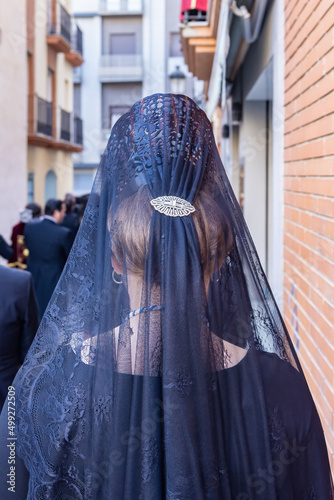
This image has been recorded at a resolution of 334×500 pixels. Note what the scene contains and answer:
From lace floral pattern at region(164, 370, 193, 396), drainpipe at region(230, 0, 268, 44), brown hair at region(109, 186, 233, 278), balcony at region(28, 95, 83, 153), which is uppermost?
balcony at region(28, 95, 83, 153)

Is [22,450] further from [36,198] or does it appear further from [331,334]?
[36,198]

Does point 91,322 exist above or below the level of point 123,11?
below

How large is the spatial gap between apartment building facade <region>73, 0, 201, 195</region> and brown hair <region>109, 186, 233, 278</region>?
102 ft

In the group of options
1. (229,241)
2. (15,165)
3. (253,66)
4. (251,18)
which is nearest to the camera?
(229,241)

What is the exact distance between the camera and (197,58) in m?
9.52

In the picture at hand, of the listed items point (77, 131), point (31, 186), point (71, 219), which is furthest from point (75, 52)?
point (71, 219)

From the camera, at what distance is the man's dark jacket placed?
6.84 m

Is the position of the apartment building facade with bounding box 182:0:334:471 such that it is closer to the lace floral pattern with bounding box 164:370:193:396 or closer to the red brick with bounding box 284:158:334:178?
the red brick with bounding box 284:158:334:178

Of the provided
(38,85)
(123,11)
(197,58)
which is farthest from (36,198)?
(123,11)

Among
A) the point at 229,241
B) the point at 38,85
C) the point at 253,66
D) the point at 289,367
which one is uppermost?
the point at 38,85

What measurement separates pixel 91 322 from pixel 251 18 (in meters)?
5.07

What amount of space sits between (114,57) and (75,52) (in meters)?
9.48

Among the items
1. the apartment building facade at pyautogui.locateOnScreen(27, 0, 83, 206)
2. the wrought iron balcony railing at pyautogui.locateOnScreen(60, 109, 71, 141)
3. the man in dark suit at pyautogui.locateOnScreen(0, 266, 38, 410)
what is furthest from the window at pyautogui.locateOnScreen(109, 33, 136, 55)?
the man in dark suit at pyautogui.locateOnScreen(0, 266, 38, 410)

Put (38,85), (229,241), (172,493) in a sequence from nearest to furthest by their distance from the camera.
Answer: (172,493)
(229,241)
(38,85)
